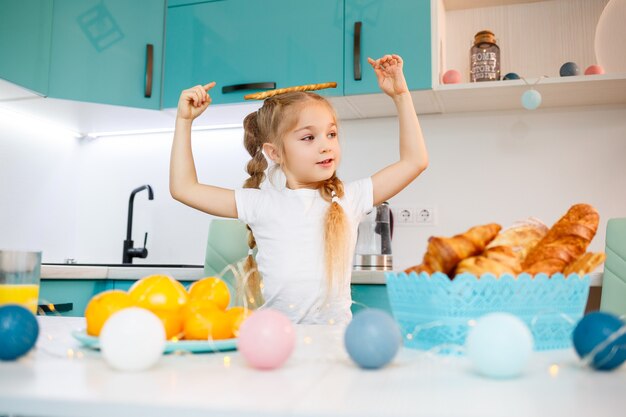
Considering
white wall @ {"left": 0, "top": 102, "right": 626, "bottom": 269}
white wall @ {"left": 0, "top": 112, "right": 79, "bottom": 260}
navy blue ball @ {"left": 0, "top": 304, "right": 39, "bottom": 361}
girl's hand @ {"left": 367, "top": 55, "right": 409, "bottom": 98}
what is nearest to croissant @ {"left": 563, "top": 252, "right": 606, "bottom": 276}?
navy blue ball @ {"left": 0, "top": 304, "right": 39, "bottom": 361}

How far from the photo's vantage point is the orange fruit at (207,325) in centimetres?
60

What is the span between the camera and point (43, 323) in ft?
2.80

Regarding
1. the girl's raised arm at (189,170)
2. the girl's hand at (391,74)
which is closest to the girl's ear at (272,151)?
the girl's raised arm at (189,170)

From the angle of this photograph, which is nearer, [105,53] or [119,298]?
[119,298]

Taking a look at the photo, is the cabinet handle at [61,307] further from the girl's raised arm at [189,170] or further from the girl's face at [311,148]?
the girl's face at [311,148]

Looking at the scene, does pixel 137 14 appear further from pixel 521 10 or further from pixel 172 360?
pixel 172 360

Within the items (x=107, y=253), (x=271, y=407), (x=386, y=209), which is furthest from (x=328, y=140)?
(x=107, y=253)

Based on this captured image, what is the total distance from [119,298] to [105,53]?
1.91 m

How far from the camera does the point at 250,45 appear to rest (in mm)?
2250

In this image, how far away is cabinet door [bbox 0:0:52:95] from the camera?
2062 mm

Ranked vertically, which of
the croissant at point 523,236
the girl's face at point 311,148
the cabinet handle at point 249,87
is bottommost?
the croissant at point 523,236

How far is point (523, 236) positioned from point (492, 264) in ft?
0.41

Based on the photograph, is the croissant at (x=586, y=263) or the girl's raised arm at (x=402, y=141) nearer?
the croissant at (x=586, y=263)

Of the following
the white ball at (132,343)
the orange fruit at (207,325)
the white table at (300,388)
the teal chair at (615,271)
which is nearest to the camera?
the white table at (300,388)
